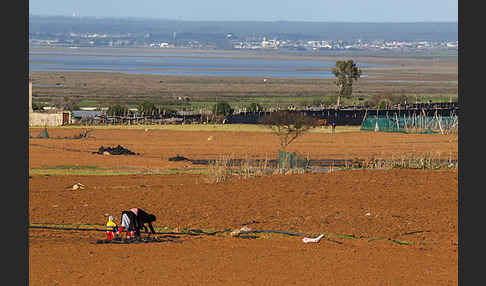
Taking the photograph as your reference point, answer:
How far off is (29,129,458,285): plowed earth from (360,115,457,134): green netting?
23696mm

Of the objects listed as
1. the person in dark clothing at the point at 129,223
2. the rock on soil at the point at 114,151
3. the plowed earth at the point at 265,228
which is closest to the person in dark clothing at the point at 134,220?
the person in dark clothing at the point at 129,223

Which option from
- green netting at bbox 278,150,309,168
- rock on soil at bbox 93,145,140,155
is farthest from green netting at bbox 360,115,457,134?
green netting at bbox 278,150,309,168

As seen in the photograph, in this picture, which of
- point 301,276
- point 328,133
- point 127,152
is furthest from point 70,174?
point 328,133

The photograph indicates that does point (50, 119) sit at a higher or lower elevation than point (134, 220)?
higher

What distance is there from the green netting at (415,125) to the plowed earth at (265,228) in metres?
23.7

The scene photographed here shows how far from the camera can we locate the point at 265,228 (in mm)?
15750

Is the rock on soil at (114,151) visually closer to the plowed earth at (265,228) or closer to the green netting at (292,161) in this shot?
the plowed earth at (265,228)

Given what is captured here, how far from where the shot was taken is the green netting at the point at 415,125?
46281 mm

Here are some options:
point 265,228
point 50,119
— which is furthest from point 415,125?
point 265,228

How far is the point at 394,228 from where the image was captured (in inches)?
613

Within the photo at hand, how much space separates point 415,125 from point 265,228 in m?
33.1

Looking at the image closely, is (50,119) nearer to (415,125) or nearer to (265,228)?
(415,125)

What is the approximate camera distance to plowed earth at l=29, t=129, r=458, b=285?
1180 centimetres

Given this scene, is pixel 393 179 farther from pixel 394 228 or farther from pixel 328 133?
pixel 328 133
